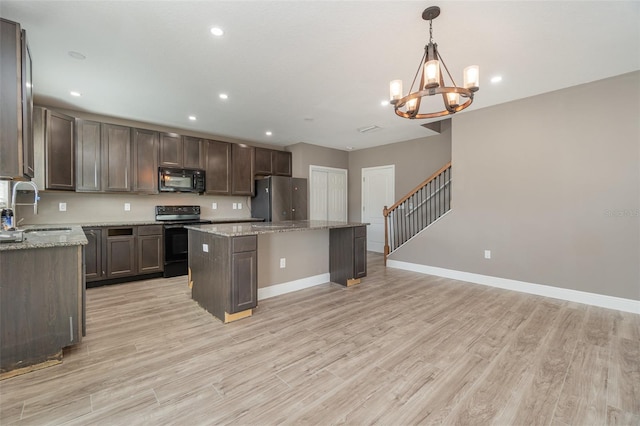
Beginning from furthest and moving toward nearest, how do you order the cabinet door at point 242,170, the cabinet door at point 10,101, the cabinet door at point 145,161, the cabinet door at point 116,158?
the cabinet door at point 242,170 < the cabinet door at point 145,161 < the cabinet door at point 116,158 < the cabinet door at point 10,101

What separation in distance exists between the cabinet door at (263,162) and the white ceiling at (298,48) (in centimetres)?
187

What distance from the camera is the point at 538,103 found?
11.9 ft

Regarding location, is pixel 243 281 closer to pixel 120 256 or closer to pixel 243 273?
pixel 243 273

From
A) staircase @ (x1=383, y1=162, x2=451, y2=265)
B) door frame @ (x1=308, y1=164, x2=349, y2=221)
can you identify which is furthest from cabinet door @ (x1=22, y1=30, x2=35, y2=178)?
staircase @ (x1=383, y1=162, x2=451, y2=265)

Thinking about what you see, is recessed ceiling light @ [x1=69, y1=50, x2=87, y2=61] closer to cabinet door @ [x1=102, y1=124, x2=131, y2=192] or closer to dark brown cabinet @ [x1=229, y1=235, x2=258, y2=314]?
cabinet door @ [x1=102, y1=124, x2=131, y2=192]

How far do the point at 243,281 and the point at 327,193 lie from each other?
14.1 feet

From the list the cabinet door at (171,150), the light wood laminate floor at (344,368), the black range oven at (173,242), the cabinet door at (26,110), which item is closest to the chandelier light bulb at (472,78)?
the light wood laminate floor at (344,368)

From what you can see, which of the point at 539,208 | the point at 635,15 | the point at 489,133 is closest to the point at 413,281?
the point at 539,208

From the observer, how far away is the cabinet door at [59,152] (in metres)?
3.62

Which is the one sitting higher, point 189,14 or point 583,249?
point 189,14

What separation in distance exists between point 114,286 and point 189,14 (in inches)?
151

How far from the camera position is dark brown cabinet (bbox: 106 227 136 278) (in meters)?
4.02

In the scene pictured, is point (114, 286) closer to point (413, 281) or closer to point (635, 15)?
point (413, 281)

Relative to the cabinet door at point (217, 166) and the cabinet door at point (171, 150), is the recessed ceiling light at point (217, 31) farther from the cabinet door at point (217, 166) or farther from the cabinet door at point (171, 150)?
the cabinet door at point (217, 166)
